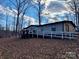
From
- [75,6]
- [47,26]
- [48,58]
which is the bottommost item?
[48,58]

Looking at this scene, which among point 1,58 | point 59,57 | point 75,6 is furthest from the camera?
point 75,6

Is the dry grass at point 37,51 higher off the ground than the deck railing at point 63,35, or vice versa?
the deck railing at point 63,35

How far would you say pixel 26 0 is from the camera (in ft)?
159

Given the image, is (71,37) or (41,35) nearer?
(71,37)

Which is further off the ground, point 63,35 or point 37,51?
point 63,35

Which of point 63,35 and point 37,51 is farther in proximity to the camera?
point 63,35

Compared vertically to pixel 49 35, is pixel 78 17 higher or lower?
higher

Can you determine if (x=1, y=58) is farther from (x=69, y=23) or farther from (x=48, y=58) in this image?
(x=69, y=23)

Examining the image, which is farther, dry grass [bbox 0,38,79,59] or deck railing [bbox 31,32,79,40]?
deck railing [bbox 31,32,79,40]

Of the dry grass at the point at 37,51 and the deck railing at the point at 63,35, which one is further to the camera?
the deck railing at the point at 63,35

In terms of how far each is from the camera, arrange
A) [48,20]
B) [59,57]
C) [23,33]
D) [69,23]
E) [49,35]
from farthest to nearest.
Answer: [48,20] → [69,23] → [23,33] → [49,35] → [59,57]

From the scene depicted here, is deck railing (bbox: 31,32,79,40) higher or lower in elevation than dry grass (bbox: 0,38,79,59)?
higher

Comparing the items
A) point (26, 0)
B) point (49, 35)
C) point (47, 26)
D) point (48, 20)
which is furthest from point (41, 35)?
point (48, 20)

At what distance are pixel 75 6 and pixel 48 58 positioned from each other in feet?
121
